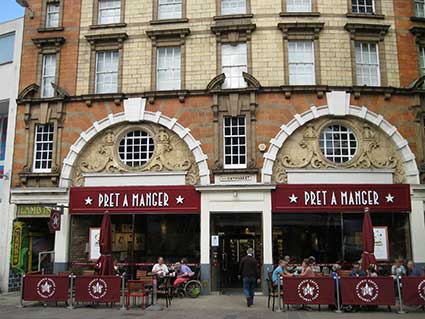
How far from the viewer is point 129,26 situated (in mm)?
20500

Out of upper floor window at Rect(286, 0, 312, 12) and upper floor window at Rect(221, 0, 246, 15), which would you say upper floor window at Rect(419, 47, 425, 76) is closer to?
upper floor window at Rect(286, 0, 312, 12)

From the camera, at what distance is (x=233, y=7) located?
2020 centimetres

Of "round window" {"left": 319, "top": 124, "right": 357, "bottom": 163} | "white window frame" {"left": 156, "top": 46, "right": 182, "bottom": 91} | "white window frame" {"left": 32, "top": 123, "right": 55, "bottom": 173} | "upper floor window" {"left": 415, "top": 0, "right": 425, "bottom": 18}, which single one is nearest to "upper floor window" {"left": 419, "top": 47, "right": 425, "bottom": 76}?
"upper floor window" {"left": 415, "top": 0, "right": 425, "bottom": 18}

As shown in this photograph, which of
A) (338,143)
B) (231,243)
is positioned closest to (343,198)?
(338,143)

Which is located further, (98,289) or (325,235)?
(325,235)

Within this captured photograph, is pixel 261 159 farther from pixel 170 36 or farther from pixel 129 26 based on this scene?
pixel 129 26

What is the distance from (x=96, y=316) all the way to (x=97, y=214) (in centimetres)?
691

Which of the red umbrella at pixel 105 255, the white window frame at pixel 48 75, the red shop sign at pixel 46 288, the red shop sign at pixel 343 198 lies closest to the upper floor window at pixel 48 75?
the white window frame at pixel 48 75

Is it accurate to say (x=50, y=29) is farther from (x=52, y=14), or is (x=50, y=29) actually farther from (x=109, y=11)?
(x=109, y=11)

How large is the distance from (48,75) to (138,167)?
628 centimetres

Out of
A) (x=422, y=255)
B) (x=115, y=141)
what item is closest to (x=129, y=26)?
(x=115, y=141)

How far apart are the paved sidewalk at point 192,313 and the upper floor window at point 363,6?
41.6 feet

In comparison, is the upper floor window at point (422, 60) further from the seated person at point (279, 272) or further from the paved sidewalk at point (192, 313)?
the paved sidewalk at point (192, 313)

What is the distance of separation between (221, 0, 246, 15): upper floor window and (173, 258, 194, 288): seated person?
1090 centimetres
